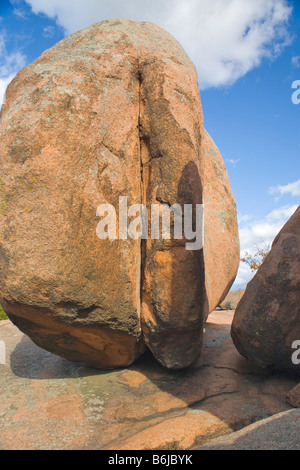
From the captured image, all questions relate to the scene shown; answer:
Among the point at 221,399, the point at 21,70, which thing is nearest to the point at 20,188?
the point at 21,70

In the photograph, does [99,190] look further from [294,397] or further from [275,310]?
[294,397]

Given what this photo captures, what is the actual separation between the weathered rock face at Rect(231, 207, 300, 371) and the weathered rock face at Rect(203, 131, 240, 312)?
146cm

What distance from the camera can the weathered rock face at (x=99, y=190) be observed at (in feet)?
13.3

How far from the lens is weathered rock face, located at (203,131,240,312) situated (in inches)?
244

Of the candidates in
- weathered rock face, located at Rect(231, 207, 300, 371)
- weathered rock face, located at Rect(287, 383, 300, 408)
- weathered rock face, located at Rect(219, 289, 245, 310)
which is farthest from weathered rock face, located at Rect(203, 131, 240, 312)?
weathered rock face, located at Rect(219, 289, 245, 310)

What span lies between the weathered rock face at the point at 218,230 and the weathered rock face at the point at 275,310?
1.46 meters

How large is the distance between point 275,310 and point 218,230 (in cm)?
219

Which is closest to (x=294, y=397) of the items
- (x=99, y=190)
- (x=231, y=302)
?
(x=99, y=190)

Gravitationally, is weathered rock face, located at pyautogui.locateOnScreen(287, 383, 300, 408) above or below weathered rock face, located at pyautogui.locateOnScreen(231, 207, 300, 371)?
below

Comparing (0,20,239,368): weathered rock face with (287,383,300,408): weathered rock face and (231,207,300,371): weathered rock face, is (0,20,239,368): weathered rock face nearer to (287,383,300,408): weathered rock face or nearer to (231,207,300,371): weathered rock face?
(231,207,300,371): weathered rock face

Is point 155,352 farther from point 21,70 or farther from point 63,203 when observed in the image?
point 21,70

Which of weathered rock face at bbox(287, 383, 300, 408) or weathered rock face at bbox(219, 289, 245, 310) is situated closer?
weathered rock face at bbox(287, 383, 300, 408)

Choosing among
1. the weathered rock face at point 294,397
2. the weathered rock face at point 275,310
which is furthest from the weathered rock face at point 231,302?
the weathered rock face at point 294,397

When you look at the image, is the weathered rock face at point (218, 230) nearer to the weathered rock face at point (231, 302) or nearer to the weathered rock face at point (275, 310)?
the weathered rock face at point (275, 310)
